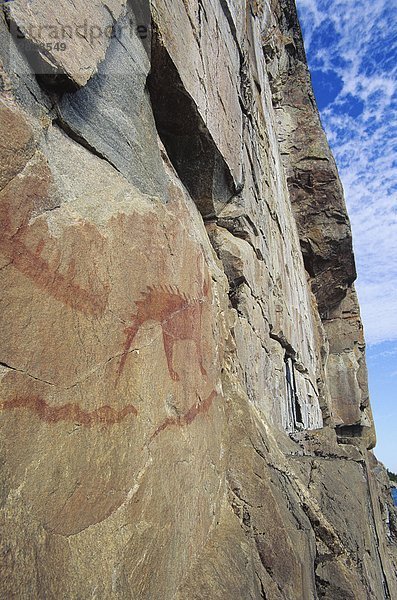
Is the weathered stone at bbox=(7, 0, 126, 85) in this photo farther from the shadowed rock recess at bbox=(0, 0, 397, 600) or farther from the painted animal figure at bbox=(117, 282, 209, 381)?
the painted animal figure at bbox=(117, 282, 209, 381)

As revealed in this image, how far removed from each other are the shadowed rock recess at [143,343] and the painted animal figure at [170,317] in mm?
11

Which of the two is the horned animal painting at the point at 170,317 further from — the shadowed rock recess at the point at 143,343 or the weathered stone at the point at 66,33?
the weathered stone at the point at 66,33

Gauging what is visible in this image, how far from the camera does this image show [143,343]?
1902 mm

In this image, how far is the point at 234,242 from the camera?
3664 mm

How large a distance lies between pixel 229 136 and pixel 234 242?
79 centimetres

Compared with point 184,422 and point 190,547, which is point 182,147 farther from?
point 190,547

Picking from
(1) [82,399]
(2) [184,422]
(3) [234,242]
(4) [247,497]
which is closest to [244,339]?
(3) [234,242]

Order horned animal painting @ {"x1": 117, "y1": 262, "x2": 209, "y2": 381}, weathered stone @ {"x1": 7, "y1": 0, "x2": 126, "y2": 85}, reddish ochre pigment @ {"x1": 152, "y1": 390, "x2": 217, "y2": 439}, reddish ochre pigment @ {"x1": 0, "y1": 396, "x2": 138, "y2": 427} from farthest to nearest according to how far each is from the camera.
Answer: reddish ochre pigment @ {"x1": 152, "y1": 390, "x2": 217, "y2": 439} < horned animal painting @ {"x1": 117, "y1": 262, "x2": 209, "y2": 381} < weathered stone @ {"x1": 7, "y1": 0, "x2": 126, "y2": 85} < reddish ochre pigment @ {"x1": 0, "y1": 396, "x2": 138, "y2": 427}

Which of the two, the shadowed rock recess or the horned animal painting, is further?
the horned animal painting

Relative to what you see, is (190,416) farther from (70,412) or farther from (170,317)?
(70,412)

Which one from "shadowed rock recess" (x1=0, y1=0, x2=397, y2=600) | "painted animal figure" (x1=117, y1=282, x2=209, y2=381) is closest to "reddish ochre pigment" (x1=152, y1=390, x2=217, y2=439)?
"shadowed rock recess" (x1=0, y1=0, x2=397, y2=600)

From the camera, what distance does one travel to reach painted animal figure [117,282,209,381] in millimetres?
1878

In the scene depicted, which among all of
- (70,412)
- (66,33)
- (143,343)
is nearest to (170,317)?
(143,343)

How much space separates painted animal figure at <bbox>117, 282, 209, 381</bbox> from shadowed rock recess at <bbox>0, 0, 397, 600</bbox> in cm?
1
